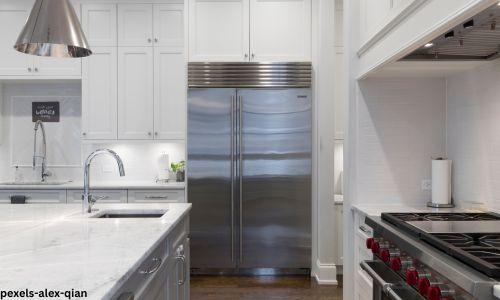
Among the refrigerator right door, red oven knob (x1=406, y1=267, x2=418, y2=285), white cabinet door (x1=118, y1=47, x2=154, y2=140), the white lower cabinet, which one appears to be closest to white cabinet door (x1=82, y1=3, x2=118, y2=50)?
white cabinet door (x1=118, y1=47, x2=154, y2=140)

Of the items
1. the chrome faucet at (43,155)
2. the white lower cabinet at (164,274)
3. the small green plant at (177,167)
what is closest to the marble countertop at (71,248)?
the white lower cabinet at (164,274)

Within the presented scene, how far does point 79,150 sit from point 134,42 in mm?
1387

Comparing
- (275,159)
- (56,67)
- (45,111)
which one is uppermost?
(56,67)

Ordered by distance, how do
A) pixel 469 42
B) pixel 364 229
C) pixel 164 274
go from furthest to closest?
pixel 364 229, pixel 164 274, pixel 469 42

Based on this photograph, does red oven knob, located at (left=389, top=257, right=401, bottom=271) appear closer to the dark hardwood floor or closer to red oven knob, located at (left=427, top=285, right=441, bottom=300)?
red oven knob, located at (left=427, top=285, right=441, bottom=300)

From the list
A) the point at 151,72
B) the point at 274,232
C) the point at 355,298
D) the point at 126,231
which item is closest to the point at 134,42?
the point at 151,72

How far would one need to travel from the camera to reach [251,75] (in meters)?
3.80

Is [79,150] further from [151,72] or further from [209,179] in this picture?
[209,179]

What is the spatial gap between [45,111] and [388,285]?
164 inches

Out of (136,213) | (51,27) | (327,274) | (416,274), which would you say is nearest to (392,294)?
(416,274)

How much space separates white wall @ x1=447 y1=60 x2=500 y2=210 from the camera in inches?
81.4

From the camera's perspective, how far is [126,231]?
1.74 meters

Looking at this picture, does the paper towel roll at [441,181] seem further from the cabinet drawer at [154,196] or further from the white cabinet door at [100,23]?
the white cabinet door at [100,23]

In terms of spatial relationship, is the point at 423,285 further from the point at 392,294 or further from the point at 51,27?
the point at 51,27
